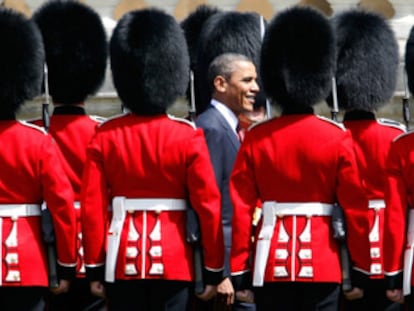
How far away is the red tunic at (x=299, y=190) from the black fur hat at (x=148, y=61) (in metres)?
0.50

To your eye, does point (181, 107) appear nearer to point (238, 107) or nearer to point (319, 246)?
point (238, 107)

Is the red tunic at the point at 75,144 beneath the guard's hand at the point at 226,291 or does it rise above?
above

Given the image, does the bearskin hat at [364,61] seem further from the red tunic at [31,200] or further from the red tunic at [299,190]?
the red tunic at [31,200]

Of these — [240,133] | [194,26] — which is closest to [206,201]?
[240,133]

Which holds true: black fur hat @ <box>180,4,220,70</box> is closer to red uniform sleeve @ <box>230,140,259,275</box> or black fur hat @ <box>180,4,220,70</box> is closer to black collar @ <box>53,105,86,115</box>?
black collar @ <box>53,105,86,115</box>

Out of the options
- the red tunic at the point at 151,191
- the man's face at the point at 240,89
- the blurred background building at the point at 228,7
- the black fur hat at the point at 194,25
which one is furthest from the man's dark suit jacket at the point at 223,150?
the blurred background building at the point at 228,7

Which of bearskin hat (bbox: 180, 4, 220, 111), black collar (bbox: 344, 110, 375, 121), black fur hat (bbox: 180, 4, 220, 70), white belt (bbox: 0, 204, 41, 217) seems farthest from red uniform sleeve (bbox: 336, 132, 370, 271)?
black fur hat (bbox: 180, 4, 220, 70)

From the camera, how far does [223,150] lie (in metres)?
8.66

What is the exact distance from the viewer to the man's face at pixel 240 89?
8898mm

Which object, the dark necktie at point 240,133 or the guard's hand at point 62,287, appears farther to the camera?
the dark necktie at point 240,133

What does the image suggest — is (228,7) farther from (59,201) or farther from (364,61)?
(59,201)

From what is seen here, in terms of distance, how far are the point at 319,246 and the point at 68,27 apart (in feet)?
7.29

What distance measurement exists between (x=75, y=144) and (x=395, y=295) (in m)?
1.81

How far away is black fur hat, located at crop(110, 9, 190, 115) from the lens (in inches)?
327
